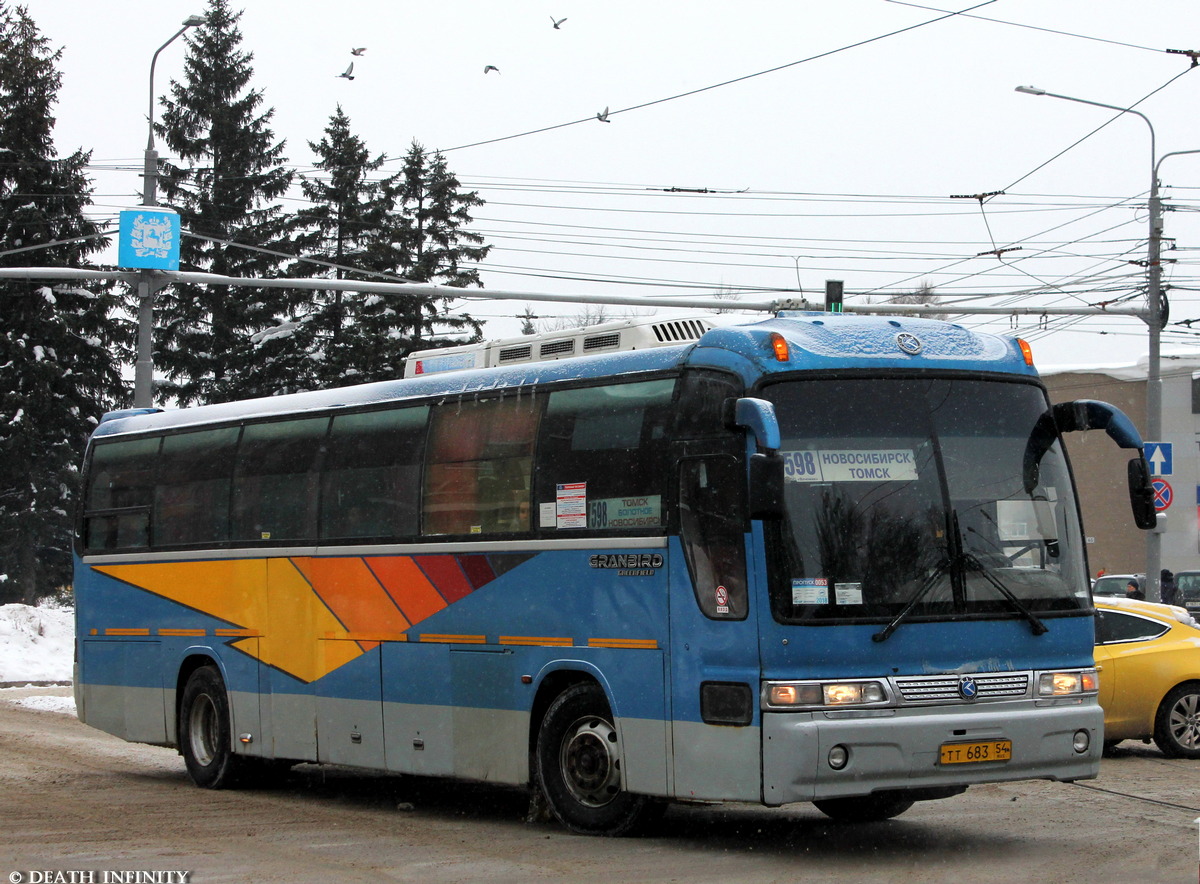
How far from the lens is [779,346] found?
9562 millimetres

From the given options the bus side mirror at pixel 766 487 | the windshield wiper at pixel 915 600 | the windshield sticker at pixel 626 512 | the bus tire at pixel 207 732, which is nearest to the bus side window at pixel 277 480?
the bus tire at pixel 207 732

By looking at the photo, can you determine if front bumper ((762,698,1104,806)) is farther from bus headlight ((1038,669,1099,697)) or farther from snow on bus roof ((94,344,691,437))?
snow on bus roof ((94,344,691,437))

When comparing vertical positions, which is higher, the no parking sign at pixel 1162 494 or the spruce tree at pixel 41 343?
the spruce tree at pixel 41 343

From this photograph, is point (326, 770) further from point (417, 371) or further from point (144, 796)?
point (417, 371)

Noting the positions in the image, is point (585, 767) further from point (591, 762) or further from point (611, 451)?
point (611, 451)

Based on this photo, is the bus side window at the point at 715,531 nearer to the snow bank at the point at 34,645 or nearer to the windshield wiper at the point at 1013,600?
the windshield wiper at the point at 1013,600

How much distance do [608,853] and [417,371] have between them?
5.79 metres

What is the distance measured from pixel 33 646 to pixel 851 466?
23994mm

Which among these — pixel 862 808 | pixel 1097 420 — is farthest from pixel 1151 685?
pixel 1097 420

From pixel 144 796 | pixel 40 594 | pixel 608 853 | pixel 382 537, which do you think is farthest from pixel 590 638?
pixel 40 594

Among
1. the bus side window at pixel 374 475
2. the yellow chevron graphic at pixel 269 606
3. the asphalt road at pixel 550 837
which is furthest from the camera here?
the yellow chevron graphic at pixel 269 606

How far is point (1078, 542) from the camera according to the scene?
9.88m

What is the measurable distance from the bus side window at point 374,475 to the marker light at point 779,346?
346 centimetres

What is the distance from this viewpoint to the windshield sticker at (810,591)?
9109 millimetres
